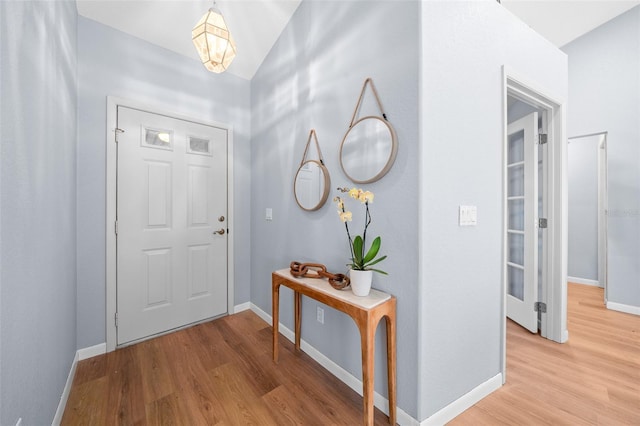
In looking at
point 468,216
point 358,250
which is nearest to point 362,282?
point 358,250

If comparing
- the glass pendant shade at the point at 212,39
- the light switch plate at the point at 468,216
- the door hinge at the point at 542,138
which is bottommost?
the light switch plate at the point at 468,216

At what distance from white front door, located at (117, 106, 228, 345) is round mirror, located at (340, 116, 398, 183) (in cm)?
160

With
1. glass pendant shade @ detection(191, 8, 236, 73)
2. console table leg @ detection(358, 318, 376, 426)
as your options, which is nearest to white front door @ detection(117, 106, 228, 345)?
glass pendant shade @ detection(191, 8, 236, 73)

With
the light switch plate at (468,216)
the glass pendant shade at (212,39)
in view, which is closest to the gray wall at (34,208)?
the glass pendant shade at (212,39)

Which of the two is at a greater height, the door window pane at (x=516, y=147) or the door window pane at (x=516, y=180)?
the door window pane at (x=516, y=147)

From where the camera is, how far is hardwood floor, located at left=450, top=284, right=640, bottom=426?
1.38 meters

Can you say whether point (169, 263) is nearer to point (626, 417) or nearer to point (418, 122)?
point (418, 122)

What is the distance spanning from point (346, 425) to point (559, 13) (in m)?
4.36

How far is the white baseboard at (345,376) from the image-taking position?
4.34 ft

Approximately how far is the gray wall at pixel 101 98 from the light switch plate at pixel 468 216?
8.19 feet

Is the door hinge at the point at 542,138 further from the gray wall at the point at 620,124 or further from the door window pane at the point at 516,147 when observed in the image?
the gray wall at the point at 620,124

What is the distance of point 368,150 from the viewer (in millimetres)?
1499

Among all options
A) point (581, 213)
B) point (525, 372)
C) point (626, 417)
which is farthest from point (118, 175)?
point (581, 213)

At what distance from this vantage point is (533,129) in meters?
2.21
